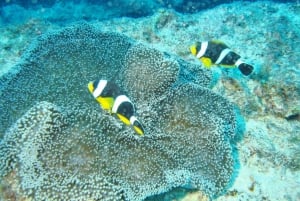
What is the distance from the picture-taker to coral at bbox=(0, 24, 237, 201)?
9.95 ft

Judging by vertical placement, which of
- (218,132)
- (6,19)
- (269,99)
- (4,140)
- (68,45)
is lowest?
(6,19)

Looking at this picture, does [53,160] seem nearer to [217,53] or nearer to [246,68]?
[217,53]

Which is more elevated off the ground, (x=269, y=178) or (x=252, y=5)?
(x=252, y=5)

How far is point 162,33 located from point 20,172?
3.85 meters

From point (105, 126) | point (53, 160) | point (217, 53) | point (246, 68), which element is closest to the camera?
point (53, 160)

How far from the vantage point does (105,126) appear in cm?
335

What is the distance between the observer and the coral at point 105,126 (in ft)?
9.95

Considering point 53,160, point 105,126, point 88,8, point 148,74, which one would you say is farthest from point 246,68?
point 88,8

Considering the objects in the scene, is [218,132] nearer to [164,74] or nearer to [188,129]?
[188,129]

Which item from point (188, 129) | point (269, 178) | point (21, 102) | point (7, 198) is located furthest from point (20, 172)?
point (269, 178)

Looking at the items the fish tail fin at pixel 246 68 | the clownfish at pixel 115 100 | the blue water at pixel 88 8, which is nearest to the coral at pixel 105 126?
the clownfish at pixel 115 100

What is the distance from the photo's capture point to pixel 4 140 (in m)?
3.18

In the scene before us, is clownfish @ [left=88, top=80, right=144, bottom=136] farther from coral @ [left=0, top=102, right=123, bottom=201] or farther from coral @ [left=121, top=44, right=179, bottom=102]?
coral @ [left=121, top=44, right=179, bottom=102]

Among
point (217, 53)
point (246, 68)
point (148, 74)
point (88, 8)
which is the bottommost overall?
point (88, 8)
